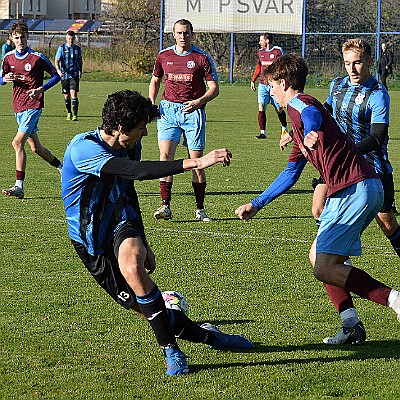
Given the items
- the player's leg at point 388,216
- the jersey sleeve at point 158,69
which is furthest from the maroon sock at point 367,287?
the jersey sleeve at point 158,69

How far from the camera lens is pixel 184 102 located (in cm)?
1027

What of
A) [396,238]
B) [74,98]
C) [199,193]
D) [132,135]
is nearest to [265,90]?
[74,98]

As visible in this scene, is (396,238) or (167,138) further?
(167,138)

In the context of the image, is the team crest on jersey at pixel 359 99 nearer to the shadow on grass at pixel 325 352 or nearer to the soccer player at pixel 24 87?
the shadow on grass at pixel 325 352

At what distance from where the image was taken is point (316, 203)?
7.38 m

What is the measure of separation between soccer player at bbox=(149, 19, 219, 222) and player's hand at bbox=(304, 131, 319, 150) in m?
5.17

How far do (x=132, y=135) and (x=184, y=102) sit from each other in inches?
209

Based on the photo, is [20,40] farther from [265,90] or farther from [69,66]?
[69,66]

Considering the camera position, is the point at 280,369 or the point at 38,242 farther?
the point at 38,242

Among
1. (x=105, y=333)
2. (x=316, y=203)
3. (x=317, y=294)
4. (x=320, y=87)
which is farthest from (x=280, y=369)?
(x=320, y=87)

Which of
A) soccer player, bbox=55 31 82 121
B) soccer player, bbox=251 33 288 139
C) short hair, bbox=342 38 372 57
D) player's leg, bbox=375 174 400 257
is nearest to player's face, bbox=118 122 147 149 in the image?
short hair, bbox=342 38 372 57

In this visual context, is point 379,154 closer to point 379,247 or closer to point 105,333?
point 379,247

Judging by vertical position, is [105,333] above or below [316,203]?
below

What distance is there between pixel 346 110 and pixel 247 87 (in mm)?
31871
